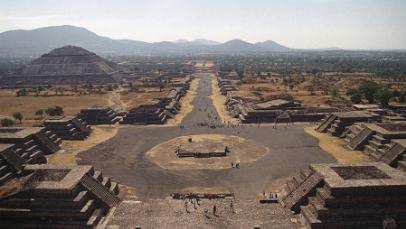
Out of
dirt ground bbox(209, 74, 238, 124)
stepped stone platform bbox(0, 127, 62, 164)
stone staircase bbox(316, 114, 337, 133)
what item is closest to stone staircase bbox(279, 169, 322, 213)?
stone staircase bbox(316, 114, 337, 133)

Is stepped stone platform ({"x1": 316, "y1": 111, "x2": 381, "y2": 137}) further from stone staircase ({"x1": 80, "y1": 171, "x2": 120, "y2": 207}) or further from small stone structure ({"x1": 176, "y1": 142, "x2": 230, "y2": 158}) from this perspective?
stone staircase ({"x1": 80, "y1": 171, "x2": 120, "y2": 207})

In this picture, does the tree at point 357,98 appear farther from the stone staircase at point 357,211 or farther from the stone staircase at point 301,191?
the stone staircase at point 357,211

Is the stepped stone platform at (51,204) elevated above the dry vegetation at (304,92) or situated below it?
above

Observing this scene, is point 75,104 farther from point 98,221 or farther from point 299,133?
point 98,221

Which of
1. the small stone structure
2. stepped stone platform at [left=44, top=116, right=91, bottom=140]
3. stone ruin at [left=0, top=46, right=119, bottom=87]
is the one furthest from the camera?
stone ruin at [left=0, top=46, right=119, bottom=87]

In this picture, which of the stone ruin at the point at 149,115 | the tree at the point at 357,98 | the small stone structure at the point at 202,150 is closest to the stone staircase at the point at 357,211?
the small stone structure at the point at 202,150

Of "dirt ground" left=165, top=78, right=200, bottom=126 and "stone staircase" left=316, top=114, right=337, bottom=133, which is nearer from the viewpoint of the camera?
"stone staircase" left=316, top=114, right=337, bottom=133
